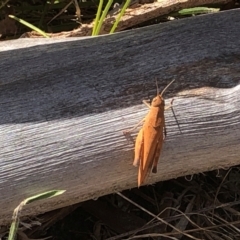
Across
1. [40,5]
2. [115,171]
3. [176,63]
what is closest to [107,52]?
[176,63]

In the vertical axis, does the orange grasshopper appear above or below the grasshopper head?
below

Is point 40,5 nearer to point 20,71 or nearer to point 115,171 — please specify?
point 20,71

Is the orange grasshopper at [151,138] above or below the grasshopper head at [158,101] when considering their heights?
below
